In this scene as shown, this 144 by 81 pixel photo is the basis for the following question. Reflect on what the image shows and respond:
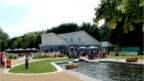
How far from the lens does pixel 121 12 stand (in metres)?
6.95


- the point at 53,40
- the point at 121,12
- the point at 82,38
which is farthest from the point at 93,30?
the point at 121,12

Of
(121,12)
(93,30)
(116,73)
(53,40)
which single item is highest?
(93,30)

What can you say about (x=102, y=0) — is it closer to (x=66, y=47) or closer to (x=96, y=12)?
(x=96, y=12)

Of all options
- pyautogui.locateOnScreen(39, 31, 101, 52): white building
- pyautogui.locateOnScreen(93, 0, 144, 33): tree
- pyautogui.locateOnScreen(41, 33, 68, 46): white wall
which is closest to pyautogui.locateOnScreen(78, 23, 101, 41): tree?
pyautogui.locateOnScreen(39, 31, 101, 52): white building

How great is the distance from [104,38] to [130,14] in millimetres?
78680

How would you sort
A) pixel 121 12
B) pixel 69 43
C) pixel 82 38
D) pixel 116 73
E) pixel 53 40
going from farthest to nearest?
pixel 53 40 < pixel 82 38 < pixel 69 43 < pixel 116 73 < pixel 121 12

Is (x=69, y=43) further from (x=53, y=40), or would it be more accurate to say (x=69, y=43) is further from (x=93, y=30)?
(x=93, y=30)

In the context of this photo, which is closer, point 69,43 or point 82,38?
point 69,43

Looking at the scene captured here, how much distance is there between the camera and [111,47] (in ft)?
188

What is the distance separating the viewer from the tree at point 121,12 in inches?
243

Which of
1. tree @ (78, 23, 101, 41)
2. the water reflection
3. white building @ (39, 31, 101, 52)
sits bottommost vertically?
the water reflection

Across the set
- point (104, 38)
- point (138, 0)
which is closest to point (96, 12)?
point (138, 0)

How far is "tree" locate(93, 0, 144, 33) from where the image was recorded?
617 cm

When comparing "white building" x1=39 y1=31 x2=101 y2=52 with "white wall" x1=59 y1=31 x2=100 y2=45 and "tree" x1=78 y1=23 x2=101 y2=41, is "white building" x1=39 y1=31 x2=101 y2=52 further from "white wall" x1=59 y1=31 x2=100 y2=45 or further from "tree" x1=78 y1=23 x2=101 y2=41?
"tree" x1=78 y1=23 x2=101 y2=41
